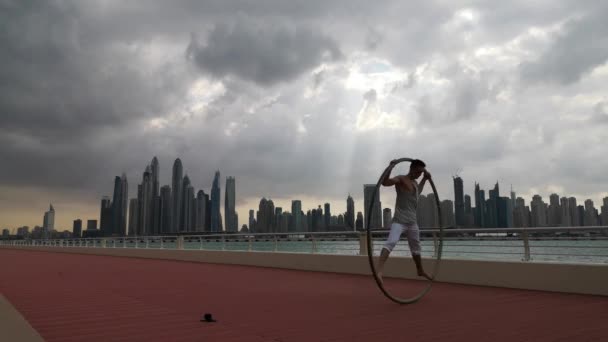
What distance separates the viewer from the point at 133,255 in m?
30.1

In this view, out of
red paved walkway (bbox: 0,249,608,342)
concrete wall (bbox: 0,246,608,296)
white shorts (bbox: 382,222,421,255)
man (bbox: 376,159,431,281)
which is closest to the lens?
red paved walkway (bbox: 0,249,608,342)

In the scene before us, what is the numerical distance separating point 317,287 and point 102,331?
518 centimetres

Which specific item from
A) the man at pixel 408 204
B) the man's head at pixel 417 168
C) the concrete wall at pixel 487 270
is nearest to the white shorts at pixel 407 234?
the man at pixel 408 204

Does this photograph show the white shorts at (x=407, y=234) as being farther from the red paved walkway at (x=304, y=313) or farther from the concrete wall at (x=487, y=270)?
the concrete wall at (x=487, y=270)

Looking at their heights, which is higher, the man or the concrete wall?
the man

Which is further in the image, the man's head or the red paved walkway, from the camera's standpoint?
the man's head

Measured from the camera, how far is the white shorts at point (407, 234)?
300 inches

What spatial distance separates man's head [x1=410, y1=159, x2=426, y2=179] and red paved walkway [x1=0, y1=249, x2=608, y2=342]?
6.76 feet

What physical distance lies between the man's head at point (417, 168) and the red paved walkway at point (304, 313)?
81.1 inches

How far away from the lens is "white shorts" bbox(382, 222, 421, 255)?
7.61m

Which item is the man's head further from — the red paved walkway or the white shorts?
the red paved walkway

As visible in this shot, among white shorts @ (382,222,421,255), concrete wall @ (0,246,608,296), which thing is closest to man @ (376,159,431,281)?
white shorts @ (382,222,421,255)

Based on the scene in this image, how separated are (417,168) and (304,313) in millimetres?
3060

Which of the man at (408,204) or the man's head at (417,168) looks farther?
the man's head at (417,168)
